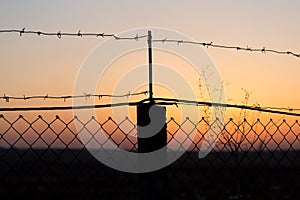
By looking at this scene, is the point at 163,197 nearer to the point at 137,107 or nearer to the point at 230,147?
the point at 137,107

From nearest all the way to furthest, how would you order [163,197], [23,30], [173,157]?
[163,197]
[173,157]
[23,30]

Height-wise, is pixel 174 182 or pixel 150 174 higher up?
pixel 174 182

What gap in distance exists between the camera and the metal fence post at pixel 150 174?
3424mm

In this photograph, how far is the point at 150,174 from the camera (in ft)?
11.3

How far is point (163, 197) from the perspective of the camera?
3.43 m

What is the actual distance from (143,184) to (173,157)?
33 cm

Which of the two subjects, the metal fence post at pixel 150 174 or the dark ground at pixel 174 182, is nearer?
the metal fence post at pixel 150 174

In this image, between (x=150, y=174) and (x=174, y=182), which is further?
(x=174, y=182)

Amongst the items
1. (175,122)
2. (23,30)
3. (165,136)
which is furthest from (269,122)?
(23,30)

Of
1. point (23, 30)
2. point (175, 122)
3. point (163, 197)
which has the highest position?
point (23, 30)

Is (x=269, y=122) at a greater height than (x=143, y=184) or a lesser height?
greater

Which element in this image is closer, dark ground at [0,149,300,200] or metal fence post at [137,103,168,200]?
metal fence post at [137,103,168,200]

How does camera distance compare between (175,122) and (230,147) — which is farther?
(230,147)

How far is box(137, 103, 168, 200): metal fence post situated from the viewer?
11.2 feet
